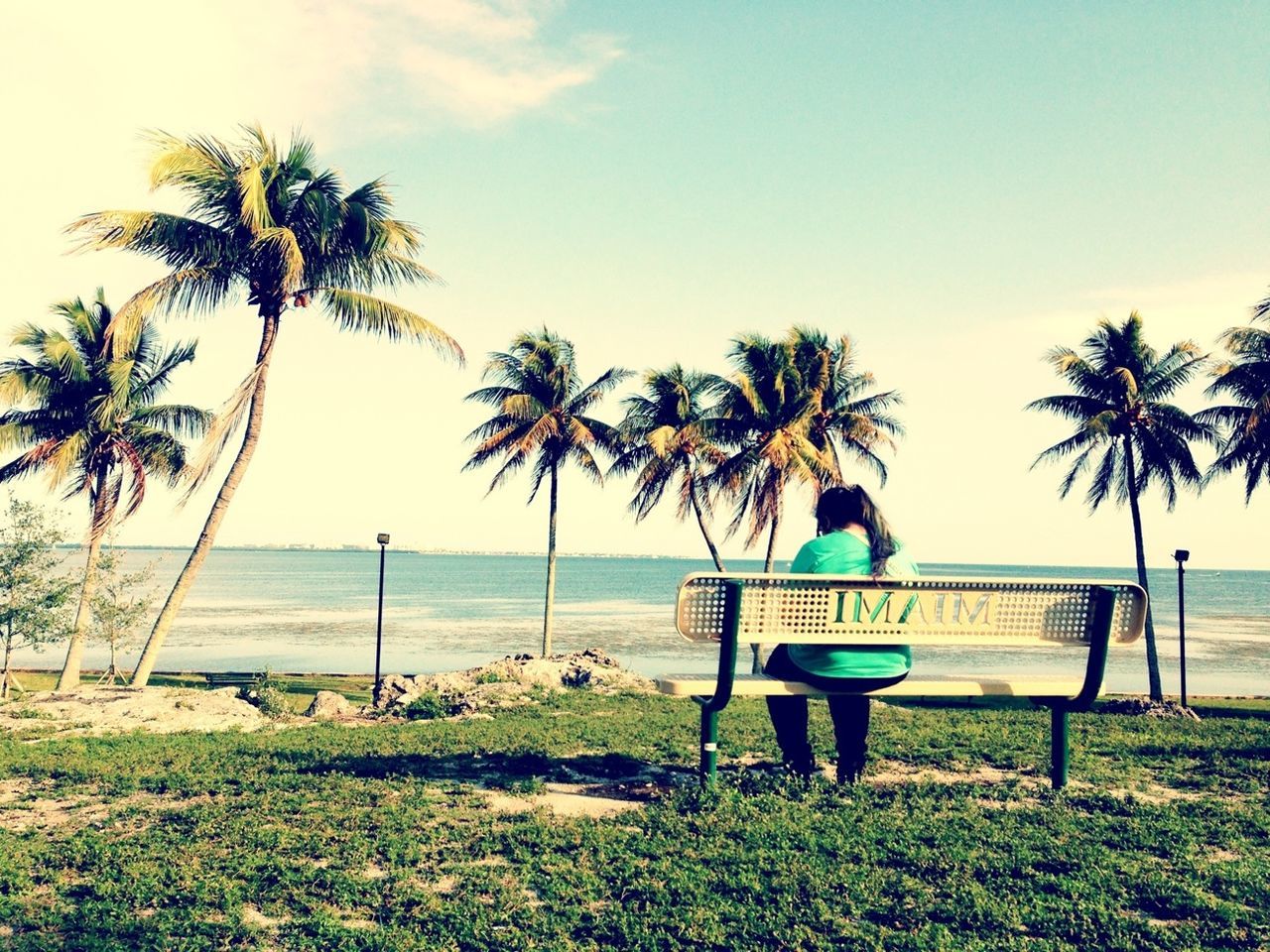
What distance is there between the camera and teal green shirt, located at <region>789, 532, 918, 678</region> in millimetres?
5809

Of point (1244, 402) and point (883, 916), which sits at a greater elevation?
point (1244, 402)

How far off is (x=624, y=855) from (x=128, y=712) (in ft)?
30.2

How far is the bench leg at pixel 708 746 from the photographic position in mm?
6016

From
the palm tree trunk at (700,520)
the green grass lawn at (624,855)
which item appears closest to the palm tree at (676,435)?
the palm tree trunk at (700,520)

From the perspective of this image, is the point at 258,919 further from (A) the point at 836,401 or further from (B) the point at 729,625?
(A) the point at 836,401

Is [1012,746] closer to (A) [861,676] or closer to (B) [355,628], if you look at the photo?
(A) [861,676]

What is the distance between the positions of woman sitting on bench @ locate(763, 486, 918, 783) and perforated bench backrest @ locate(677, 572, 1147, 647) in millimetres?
176

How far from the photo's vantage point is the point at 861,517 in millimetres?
6113

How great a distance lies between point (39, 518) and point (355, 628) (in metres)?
33.0

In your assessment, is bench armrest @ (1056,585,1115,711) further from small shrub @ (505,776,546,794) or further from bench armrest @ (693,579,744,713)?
small shrub @ (505,776,546,794)

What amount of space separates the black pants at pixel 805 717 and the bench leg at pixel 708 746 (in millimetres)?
480

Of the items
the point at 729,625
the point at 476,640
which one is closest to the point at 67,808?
the point at 729,625

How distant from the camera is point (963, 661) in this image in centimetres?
3931

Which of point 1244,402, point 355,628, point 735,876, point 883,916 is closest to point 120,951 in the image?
point 735,876
